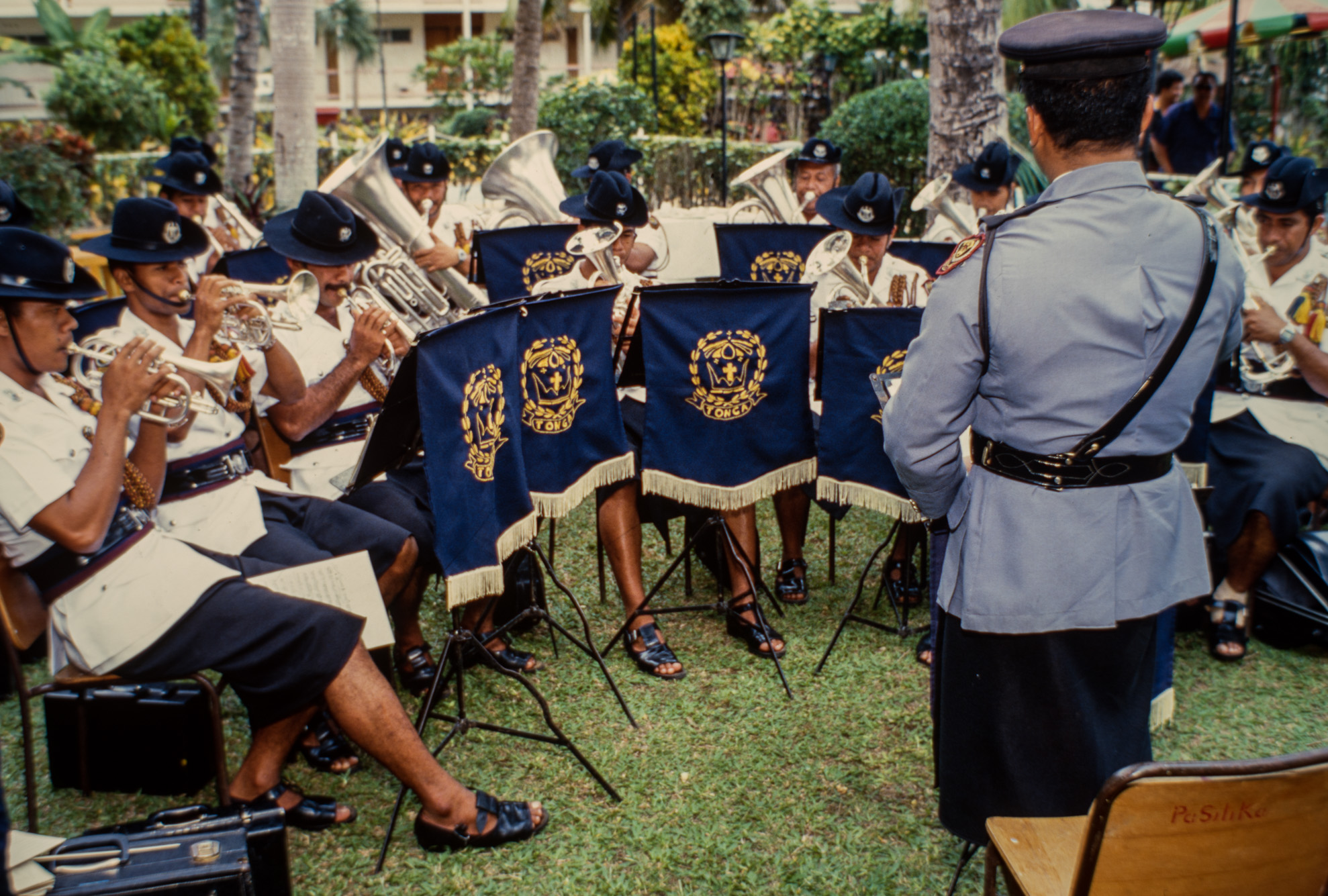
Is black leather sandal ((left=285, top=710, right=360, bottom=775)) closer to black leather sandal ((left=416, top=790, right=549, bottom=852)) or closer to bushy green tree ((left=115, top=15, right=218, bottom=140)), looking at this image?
black leather sandal ((left=416, top=790, right=549, bottom=852))

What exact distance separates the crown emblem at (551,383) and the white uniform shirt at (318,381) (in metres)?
0.72

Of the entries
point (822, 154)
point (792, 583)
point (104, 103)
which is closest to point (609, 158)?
point (822, 154)

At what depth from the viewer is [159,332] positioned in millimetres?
3256

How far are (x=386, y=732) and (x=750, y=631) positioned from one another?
177 centimetres

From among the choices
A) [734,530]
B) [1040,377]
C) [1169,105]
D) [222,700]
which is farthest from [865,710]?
[1169,105]

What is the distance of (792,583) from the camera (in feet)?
15.0

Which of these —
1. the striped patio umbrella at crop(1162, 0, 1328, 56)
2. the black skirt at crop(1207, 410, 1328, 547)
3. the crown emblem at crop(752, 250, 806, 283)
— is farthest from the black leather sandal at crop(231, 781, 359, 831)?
the striped patio umbrella at crop(1162, 0, 1328, 56)

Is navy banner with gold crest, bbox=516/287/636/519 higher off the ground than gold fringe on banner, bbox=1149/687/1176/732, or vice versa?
navy banner with gold crest, bbox=516/287/636/519

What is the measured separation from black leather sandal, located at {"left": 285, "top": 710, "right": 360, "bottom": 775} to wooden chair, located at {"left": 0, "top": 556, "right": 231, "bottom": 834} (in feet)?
1.38

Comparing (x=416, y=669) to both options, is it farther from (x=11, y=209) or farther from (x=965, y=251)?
(x=965, y=251)

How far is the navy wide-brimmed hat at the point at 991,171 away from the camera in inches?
223

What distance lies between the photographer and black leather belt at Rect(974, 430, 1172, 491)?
2.06 meters

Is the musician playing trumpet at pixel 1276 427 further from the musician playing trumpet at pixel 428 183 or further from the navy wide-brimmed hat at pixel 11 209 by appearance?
the navy wide-brimmed hat at pixel 11 209

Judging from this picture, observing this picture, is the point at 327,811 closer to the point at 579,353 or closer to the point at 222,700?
the point at 222,700
